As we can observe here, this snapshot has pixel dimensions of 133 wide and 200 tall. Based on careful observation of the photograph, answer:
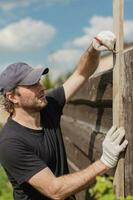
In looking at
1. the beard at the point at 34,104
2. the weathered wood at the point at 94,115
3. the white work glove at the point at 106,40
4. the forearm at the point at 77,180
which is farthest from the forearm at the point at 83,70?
the forearm at the point at 77,180

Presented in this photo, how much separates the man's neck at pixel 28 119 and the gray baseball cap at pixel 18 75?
21 centimetres

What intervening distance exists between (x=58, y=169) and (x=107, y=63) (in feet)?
43.4

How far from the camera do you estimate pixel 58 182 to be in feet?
11.8

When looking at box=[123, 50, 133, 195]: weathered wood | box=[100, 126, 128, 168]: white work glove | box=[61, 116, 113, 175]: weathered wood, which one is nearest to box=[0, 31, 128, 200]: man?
box=[100, 126, 128, 168]: white work glove

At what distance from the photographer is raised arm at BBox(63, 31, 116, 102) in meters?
3.41

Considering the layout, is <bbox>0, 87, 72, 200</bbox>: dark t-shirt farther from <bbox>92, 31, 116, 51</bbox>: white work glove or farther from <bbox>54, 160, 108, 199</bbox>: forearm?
<bbox>92, 31, 116, 51</bbox>: white work glove

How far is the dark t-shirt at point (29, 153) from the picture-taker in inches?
147

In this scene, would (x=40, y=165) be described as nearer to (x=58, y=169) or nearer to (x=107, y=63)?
(x=58, y=169)

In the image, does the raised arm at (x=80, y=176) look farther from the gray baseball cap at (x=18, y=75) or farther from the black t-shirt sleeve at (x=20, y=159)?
the gray baseball cap at (x=18, y=75)

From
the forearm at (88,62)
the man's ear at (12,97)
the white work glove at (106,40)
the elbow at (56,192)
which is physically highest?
the white work glove at (106,40)

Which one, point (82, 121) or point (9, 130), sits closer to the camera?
point (9, 130)

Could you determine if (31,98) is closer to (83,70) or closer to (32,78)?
(32,78)

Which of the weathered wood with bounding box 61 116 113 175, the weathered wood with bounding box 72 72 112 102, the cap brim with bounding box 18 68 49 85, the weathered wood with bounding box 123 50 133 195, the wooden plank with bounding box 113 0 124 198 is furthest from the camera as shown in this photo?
the weathered wood with bounding box 61 116 113 175

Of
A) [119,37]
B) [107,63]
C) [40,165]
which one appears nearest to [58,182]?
[40,165]
